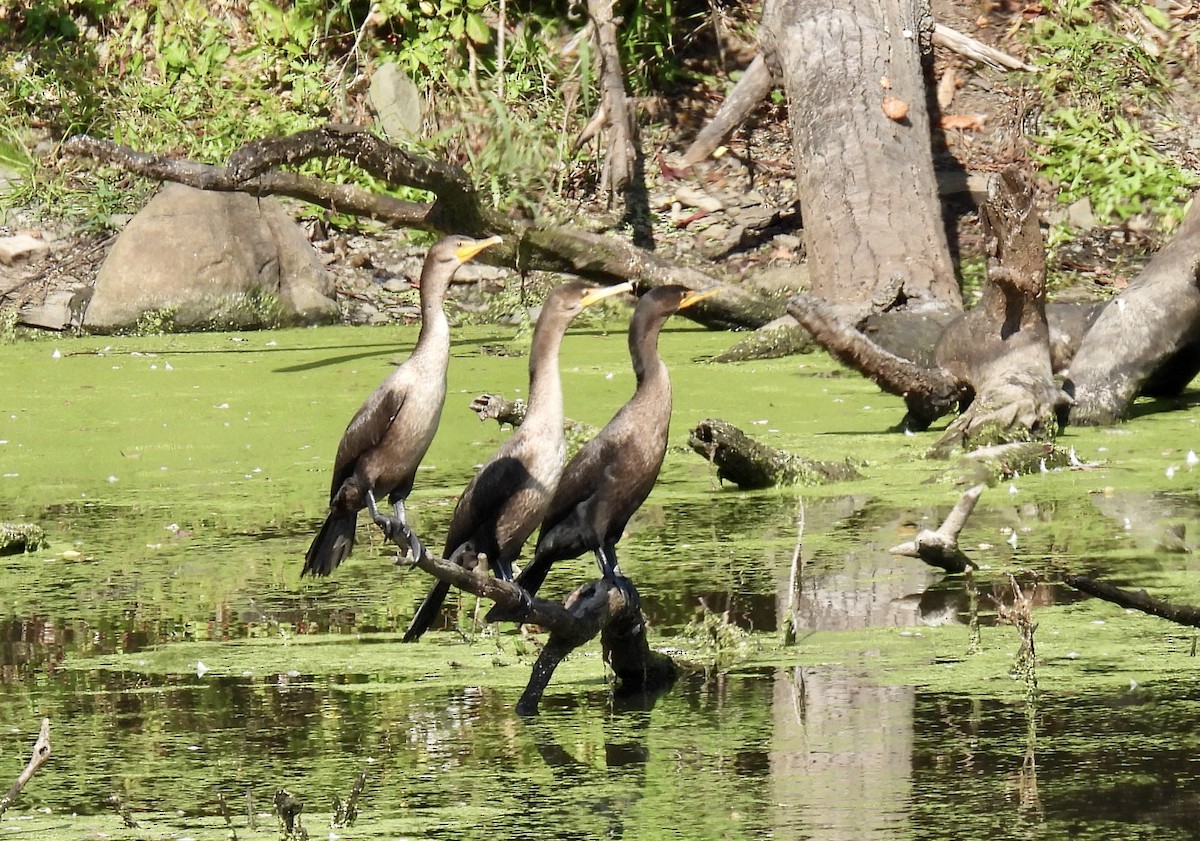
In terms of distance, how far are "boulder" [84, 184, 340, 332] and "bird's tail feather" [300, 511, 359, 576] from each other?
733 centimetres

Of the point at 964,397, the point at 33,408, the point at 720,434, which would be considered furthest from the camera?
the point at 33,408

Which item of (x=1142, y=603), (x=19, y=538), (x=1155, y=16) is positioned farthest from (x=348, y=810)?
(x=1155, y=16)

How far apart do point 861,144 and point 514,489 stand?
698 cm

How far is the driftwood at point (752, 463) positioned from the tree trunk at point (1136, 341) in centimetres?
152

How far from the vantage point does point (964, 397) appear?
8320mm

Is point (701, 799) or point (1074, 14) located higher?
point (1074, 14)

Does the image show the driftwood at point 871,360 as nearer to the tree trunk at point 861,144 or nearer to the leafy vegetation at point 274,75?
the tree trunk at point 861,144

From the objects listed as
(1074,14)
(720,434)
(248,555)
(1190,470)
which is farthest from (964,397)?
(1074,14)

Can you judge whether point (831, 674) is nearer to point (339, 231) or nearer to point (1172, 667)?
point (1172, 667)

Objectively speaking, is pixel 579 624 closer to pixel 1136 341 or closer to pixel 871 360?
pixel 871 360

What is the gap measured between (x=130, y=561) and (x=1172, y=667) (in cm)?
326

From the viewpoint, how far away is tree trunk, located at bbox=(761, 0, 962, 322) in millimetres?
10664

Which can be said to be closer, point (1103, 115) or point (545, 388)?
point (545, 388)

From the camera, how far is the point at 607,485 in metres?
4.76
